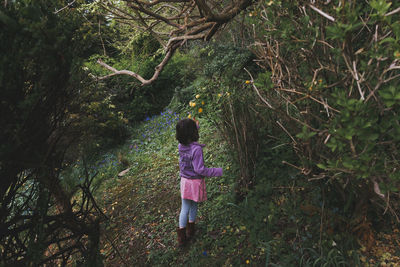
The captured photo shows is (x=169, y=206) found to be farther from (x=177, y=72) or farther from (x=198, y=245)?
(x=177, y=72)

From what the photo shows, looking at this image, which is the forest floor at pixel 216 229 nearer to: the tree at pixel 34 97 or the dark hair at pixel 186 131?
the tree at pixel 34 97

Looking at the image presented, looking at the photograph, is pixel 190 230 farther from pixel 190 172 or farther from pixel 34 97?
pixel 34 97

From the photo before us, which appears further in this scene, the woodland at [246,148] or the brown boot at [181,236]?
the brown boot at [181,236]

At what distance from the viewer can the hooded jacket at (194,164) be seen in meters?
2.69

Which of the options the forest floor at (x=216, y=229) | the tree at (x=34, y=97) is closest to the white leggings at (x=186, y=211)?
the forest floor at (x=216, y=229)

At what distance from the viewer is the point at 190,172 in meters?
2.81

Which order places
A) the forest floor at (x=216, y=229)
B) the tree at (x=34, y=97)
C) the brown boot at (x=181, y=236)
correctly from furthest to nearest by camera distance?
the brown boot at (x=181, y=236), the forest floor at (x=216, y=229), the tree at (x=34, y=97)

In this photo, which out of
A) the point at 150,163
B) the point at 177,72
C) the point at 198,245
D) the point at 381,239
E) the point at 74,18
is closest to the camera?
the point at 74,18

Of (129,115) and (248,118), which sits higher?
(129,115)

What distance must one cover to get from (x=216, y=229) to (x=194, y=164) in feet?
2.65

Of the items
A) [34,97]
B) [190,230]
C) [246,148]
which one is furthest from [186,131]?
[34,97]

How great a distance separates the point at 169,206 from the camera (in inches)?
148

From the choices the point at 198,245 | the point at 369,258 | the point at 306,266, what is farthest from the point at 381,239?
the point at 198,245

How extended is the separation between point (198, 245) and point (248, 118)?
1.49 m
